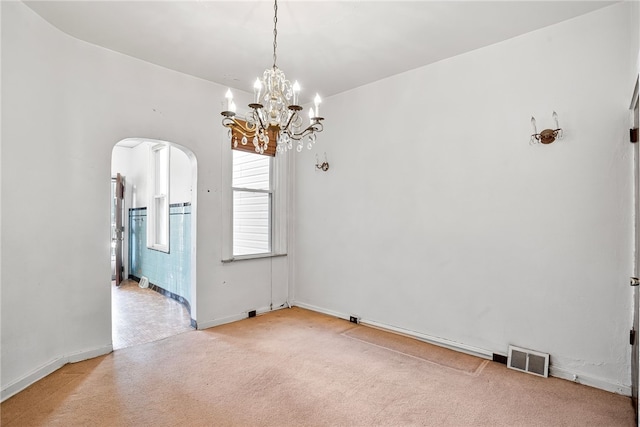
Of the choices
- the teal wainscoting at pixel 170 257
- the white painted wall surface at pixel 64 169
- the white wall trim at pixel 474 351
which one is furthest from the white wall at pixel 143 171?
the white wall trim at pixel 474 351

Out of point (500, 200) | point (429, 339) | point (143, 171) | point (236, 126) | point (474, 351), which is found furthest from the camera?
point (143, 171)

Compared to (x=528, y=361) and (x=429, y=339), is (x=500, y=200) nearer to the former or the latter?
(x=528, y=361)

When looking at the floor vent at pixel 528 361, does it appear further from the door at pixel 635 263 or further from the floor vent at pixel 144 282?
the floor vent at pixel 144 282

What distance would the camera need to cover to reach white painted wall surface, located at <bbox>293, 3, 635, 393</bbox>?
260cm

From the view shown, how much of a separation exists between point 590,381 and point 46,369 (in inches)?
171

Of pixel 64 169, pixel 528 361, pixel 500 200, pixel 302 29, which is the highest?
pixel 302 29

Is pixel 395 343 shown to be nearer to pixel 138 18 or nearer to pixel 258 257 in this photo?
pixel 258 257

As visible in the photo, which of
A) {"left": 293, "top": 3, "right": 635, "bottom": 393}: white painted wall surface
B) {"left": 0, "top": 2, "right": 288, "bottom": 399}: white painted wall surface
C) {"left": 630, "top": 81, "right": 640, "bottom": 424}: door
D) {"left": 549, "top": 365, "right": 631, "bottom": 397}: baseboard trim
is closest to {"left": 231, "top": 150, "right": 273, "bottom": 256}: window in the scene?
{"left": 0, "top": 2, "right": 288, "bottom": 399}: white painted wall surface

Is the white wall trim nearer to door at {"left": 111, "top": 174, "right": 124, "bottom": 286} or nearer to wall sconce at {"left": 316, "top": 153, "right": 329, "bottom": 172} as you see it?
wall sconce at {"left": 316, "top": 153, "right": 329, "bottom": 172}

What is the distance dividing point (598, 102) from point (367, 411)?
2.91 meters

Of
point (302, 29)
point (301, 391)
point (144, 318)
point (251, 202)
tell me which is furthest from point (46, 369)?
point (302, 29)

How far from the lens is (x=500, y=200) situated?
3.10 m

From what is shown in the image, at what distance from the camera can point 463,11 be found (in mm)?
2648

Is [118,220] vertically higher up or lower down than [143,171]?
lower down
